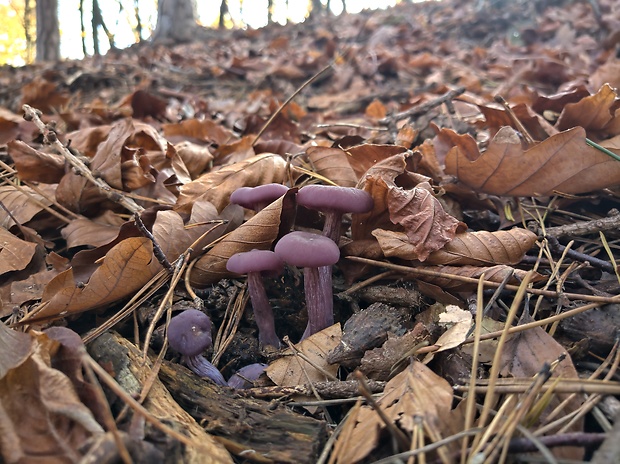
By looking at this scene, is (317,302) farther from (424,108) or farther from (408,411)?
(424,108)

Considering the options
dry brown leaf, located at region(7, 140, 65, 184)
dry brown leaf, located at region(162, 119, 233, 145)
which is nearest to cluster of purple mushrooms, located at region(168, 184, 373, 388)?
dry brown leaf, located at region(7, 140, 65, 184)

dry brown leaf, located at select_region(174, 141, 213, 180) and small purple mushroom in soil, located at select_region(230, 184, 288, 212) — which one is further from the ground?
dry brown leaf, located at select_region(174, 141, 213, 180)

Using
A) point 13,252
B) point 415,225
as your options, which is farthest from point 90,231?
point 415,225

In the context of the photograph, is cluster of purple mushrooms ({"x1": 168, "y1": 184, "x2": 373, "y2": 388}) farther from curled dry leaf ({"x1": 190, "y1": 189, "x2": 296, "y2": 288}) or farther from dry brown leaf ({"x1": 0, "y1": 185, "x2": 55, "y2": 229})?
dry brown leaf ({"x1": 0, "y1": 185, "x2": 55, "y2": 229})

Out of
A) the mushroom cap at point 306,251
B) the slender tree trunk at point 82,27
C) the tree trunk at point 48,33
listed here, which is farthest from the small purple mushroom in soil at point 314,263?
the slender tree trunk at point 82,27

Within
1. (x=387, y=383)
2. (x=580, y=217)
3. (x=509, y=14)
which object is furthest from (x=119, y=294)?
(x=509, y=14)

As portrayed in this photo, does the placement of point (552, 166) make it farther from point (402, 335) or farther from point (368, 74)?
point (368, 74)
